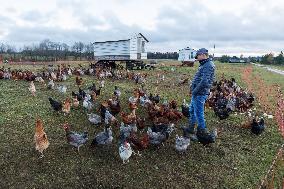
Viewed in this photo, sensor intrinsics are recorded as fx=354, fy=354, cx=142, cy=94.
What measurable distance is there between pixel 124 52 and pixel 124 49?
0.99 feet

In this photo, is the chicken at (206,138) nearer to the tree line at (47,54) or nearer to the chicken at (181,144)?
the chicken at (181,144)

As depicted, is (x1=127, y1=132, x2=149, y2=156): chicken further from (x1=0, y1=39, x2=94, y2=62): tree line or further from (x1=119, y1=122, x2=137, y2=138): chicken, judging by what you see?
(x1=0, y1=39, x2=94, y2=62): tree line

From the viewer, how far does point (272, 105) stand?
18.5 meters

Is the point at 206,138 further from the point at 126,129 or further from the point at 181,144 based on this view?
the point at 126,129

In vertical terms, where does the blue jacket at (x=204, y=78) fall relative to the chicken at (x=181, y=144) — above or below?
above

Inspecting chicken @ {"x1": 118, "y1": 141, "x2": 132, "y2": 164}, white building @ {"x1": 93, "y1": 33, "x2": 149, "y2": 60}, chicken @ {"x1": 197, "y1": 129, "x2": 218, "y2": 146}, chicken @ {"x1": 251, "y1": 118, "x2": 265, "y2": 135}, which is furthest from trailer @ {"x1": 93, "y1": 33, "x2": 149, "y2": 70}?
chicken @ {"x1": 118, "y1": 141, "x2": 132, "y2": 164}

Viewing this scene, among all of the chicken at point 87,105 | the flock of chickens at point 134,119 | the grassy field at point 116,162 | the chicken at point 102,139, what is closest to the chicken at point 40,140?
the flock of chickens at point 134,119

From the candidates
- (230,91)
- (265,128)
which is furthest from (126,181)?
(230,91)

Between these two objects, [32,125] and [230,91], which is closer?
[32,125]

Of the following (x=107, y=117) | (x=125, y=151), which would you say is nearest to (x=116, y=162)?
(x=125, y=151)

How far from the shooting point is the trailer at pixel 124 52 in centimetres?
3469

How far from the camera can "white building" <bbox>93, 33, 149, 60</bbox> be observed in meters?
35.3

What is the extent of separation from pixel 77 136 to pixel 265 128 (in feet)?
25.1

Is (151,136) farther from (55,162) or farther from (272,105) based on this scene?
(272,105)
